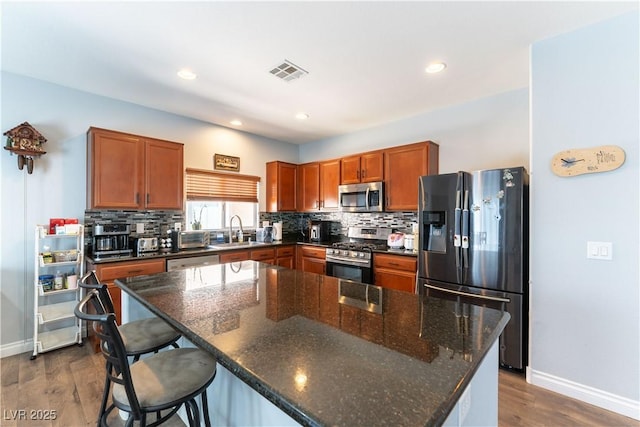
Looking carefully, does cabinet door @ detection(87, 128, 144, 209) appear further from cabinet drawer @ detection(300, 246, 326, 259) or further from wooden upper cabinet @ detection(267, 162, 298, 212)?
cabinet drawer @ detection(300, 246, 326, 259)

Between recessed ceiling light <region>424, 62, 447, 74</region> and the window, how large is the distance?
2999 millimetres

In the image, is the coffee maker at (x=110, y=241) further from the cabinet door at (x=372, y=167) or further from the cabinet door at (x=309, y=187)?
the cabinet door at (x=372, y=167)

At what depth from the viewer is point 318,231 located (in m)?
4.61

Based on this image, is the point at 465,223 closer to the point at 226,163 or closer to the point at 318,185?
the point at 318,185

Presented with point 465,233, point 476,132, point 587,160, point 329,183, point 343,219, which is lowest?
point 465,233

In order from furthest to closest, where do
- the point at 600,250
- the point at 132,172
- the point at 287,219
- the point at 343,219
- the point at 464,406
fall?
the point at 287,219 < the point at 343,219 < the point at 132,172 < the point at 600,250 < the point at 464,406

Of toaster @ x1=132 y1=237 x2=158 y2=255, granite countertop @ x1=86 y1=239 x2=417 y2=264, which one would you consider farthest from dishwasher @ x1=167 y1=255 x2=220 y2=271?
toaster @ x1=132 y1=237 x2=158 y2=255

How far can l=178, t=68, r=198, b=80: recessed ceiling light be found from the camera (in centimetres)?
263

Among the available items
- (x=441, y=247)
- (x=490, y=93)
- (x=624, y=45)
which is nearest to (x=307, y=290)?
(x=441, y=247)

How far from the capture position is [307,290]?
1615 millimetres

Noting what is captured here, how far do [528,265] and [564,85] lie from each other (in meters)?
1.44

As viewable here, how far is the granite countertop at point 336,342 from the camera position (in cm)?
67

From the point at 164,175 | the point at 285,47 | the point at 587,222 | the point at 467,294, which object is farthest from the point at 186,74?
the point at 587,222

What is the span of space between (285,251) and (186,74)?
261 cm
